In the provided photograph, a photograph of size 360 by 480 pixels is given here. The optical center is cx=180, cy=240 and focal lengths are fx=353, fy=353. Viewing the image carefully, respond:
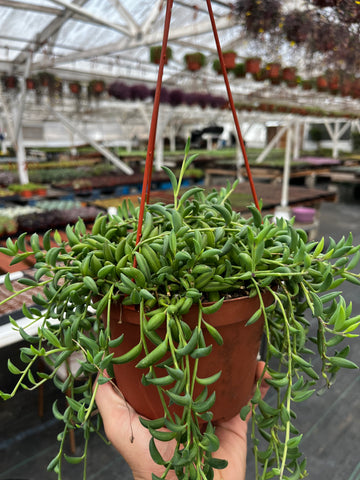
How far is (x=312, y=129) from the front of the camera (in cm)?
1595

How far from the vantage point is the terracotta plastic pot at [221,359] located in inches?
18.9

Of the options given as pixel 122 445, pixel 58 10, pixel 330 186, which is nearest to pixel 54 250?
pixel 122 445

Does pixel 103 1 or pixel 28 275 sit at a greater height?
pixel 103 1

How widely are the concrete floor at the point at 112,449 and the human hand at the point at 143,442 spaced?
230 mm

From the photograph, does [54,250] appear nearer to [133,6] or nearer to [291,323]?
[291,323]

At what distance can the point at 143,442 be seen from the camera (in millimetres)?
526

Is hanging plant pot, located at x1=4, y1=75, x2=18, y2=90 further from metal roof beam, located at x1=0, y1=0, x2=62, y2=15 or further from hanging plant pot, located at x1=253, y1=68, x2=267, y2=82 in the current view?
hanging plant pot, located at x1=253, y1=68, x2=267, y2=82

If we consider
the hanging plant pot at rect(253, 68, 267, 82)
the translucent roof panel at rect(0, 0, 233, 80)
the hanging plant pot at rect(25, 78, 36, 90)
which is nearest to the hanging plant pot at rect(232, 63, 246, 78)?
the hanging plant pot at rect(253, 68, 267, 82)

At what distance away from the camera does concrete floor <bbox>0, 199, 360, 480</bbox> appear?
103 cm

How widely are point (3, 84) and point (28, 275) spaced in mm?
5176

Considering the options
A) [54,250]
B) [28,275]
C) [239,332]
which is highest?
[54,250]

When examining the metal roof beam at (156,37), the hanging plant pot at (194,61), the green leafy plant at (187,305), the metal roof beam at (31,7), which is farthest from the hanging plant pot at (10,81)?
the green leafy plant at (187,305)

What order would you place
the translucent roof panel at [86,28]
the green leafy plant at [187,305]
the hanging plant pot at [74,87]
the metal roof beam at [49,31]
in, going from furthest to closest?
the hanging plant pot at [74,87] → the metal roof beam at [49,31] → the translucent roof panel at [86,28] → the green leafy plant at [187,305]

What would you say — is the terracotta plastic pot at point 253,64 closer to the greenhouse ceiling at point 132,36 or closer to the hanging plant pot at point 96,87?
the greenhouse ceiling at point 132,36
